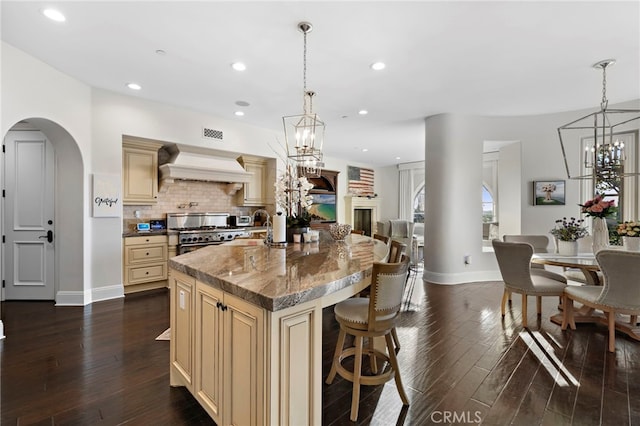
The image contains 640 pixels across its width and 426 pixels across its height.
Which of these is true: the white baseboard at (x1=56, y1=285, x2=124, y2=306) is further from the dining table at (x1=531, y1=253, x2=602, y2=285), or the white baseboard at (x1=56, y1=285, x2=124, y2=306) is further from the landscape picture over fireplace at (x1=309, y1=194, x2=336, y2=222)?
the dining table at (x1=531, y1=253, x2=602, y2=285)

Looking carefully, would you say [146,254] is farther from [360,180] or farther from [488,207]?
[488,207]

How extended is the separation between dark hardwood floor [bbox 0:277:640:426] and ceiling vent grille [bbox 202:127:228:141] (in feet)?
9.79

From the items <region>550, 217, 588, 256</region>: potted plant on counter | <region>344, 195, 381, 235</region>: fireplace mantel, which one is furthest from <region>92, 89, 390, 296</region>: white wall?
<region>550, 217, 588, 256</region>: potted plant on counter

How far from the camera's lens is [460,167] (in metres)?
5.04

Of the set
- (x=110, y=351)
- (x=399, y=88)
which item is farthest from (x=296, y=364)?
(x=399, y=88)

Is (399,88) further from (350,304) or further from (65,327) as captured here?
(65,327)

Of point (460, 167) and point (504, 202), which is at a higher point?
point (460, 167)

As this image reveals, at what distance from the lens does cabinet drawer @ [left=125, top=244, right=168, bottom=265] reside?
14.1ft

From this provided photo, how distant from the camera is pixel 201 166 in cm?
500

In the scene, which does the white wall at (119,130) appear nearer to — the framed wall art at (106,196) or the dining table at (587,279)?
the framed wall art at (106,196)

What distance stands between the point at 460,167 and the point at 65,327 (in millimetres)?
5843

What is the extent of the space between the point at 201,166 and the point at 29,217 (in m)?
2.33

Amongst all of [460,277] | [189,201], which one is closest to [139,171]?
[189,201]

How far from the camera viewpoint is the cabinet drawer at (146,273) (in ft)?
14.0
